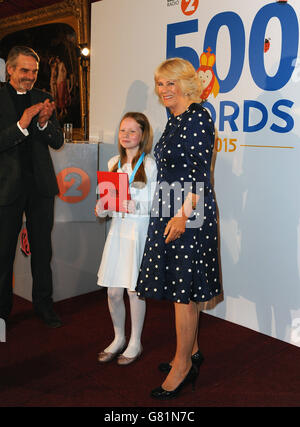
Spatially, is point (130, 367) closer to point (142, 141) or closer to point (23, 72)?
point (142, 141)

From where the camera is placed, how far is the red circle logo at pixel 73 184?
3.86 metres

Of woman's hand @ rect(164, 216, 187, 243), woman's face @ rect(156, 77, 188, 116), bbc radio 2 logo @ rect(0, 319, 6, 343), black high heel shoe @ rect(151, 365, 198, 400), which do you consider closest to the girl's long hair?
woman's face @ rect(156, 77, 188, 116)

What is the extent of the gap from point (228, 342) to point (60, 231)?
1744 mm

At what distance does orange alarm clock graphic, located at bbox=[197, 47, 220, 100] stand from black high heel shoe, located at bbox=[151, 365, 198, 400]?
83.6 inches

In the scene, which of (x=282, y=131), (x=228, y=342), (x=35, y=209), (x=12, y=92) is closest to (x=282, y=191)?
(x=282, y=131)

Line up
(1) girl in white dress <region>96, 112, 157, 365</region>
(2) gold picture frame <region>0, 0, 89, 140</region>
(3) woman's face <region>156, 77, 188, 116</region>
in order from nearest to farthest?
(3) woman's face <region>156, 77, 188, 116</region>, (1) girl in white dress <region>96, 112, 157, 365</region>, (2) gold picture frame <region>0, 0, 89, 140</region>

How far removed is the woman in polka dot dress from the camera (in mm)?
2166

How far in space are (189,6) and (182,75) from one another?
1605 millimetres

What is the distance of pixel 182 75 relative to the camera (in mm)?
2234

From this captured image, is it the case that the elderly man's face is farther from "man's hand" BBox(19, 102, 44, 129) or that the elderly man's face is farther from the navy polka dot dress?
the navy polka dot dress

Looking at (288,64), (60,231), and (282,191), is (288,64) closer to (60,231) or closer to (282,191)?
(282,191)

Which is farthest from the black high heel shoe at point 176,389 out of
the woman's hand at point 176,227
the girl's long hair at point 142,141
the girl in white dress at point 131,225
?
the girl's long hair at point 142,141

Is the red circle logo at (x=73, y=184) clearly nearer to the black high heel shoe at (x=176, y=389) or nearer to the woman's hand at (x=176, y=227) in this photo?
the woman's hand at (x=176, y=227)

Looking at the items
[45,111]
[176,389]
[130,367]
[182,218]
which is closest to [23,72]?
[45,111]
